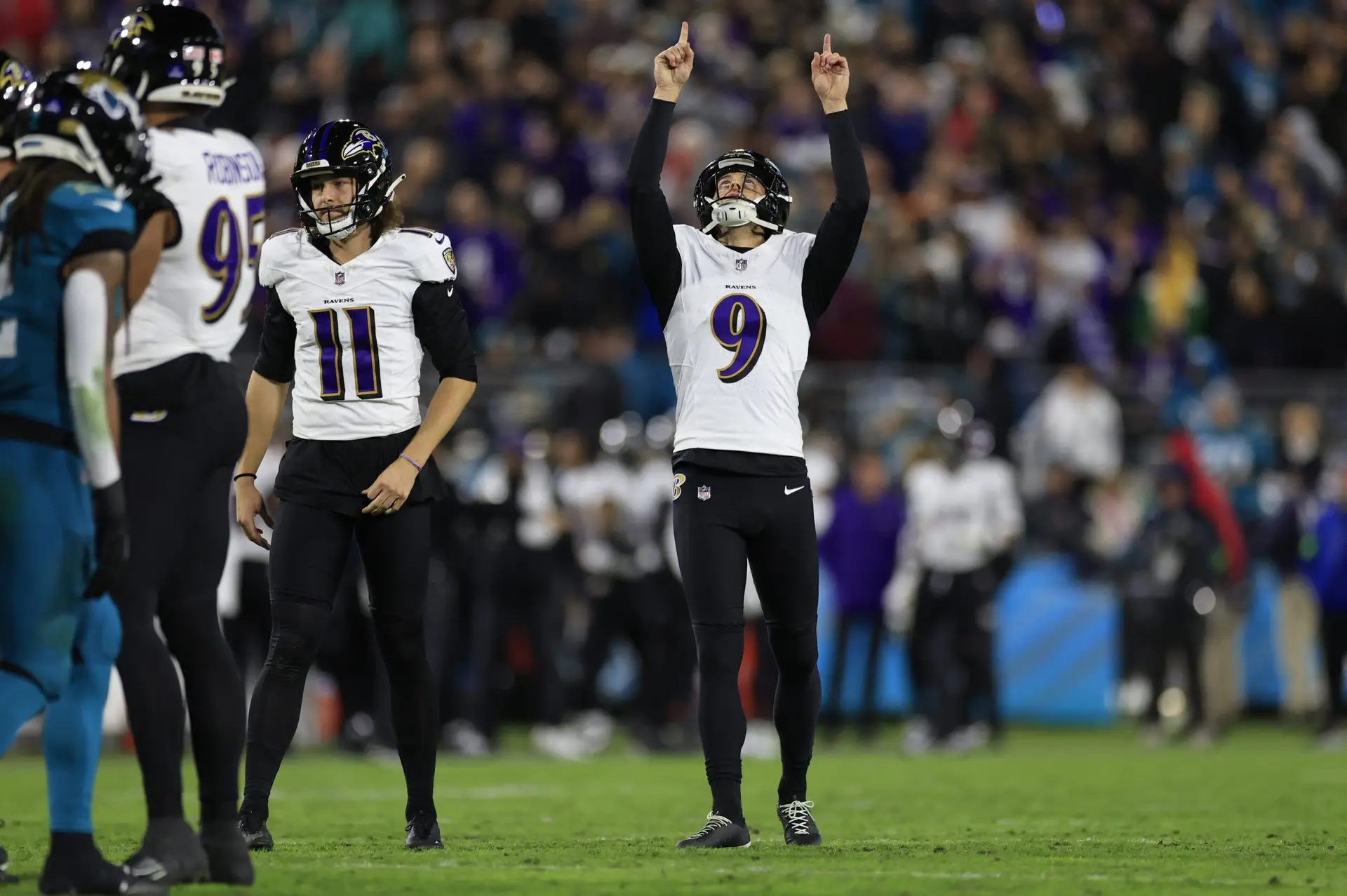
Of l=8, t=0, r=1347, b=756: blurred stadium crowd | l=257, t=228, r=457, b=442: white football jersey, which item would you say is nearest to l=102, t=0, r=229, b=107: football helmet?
l=257, t=228, r=457, b=442: white football jersey

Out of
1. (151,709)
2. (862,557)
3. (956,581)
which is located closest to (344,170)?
(151,709)

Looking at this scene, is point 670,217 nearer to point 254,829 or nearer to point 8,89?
point 8,89

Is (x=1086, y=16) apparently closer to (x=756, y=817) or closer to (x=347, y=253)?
(x=756, y=817)

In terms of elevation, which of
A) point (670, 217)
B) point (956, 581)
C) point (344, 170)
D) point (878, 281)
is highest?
point (878, 281)

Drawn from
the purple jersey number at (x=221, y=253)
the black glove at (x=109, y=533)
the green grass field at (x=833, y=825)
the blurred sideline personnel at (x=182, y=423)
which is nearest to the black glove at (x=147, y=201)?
the blurred sideline personnel at (x=182, y=423)

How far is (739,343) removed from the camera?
725 cm

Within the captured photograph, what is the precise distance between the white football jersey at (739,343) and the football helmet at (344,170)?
1.07 metres

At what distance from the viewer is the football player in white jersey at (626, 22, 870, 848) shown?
711cm

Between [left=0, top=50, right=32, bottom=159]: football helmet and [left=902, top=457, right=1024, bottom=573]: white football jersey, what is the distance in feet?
30.7

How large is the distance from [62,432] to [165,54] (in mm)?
1329

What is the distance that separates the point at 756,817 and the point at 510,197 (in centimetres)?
1065

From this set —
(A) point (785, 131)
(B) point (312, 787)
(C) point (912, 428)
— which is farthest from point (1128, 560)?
(B) point (312, 787)

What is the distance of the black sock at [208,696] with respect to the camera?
580cm

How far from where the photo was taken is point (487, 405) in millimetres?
16797
